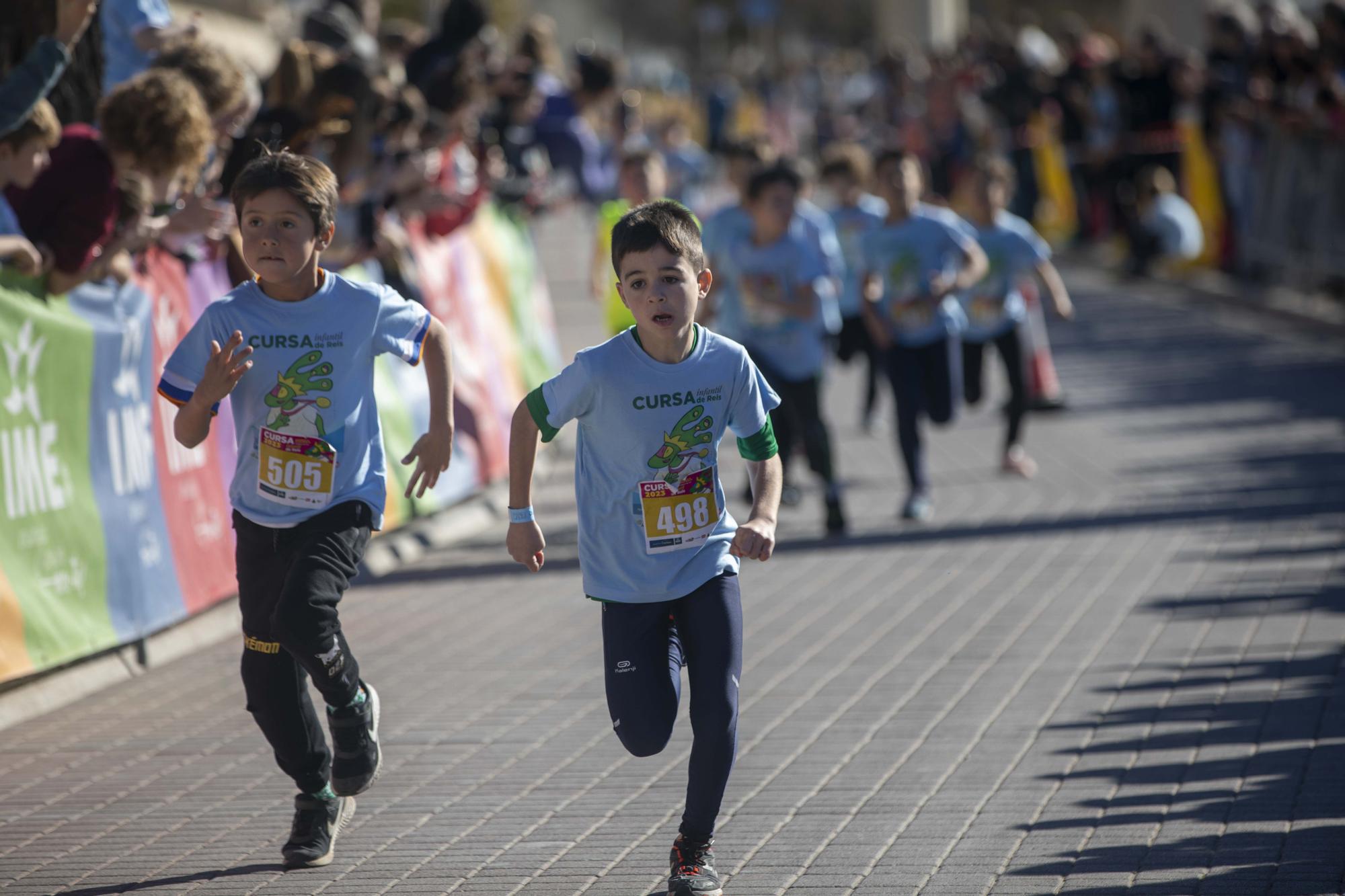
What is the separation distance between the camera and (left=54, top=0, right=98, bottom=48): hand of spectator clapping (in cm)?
758

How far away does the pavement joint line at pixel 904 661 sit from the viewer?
19.0 feet

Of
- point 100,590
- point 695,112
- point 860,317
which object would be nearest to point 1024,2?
point 695,112

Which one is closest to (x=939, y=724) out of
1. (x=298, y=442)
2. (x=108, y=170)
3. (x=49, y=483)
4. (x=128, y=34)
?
(x=298, y=442)

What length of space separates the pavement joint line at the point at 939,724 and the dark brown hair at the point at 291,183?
7.02 ft

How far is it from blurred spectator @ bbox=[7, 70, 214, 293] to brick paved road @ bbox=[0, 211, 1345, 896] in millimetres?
1702

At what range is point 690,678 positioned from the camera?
5.10 metres

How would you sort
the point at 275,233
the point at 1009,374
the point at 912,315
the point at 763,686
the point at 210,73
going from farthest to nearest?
the point at 1009,374 → the point at 912,315 → the point at 210,73 → the point at 763,686 → the point at 275,233

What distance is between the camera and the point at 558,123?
16.0m

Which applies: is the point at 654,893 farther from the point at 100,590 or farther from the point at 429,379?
the point at 100,590

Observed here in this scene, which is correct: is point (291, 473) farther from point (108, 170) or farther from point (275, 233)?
point (108, 170)

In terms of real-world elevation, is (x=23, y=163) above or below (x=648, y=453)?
above

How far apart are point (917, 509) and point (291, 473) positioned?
6.07 meters

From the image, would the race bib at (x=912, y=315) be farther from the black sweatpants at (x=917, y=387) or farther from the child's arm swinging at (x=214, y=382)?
the child's arm swinging at (x=214, y=382)

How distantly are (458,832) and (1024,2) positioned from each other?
67.6 m
